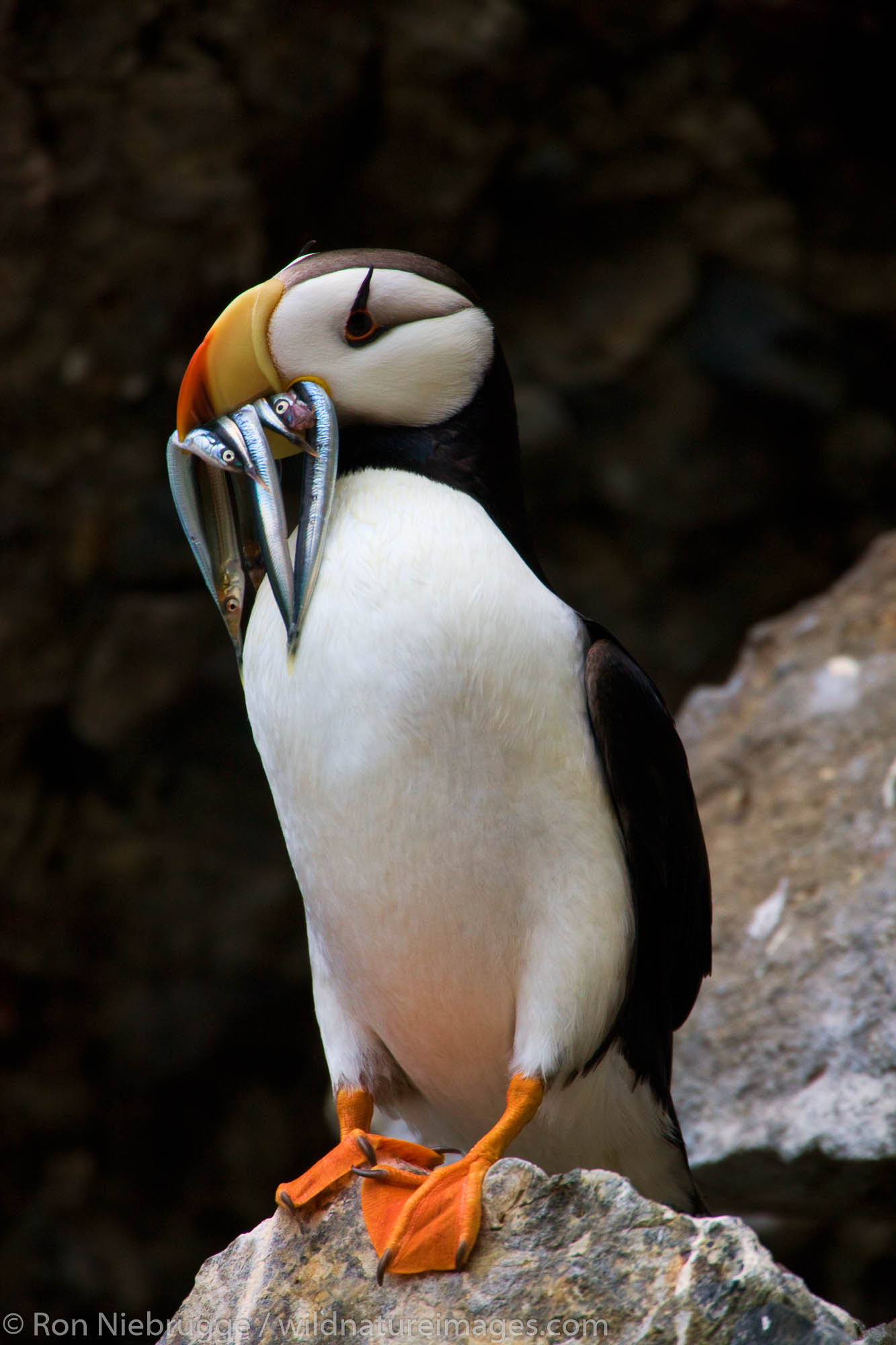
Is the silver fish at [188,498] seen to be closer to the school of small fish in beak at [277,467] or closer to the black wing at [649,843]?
the school of small fish in beak at [277,467]

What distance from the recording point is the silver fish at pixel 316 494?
78.1 inches

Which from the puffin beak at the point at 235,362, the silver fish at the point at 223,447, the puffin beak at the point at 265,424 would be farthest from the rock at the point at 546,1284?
the puffin beak at the point at 235,362

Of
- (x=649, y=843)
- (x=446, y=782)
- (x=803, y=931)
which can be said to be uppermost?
(x=446, y=782)

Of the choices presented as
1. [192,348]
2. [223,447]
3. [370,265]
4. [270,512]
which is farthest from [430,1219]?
[192,348]

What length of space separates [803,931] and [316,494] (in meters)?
1.65

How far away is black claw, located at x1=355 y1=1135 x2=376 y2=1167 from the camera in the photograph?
1928mm

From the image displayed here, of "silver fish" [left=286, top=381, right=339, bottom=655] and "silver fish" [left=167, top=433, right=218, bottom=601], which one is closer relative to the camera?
"silver fish" [left=286, top=381, right=339, bottom=655]

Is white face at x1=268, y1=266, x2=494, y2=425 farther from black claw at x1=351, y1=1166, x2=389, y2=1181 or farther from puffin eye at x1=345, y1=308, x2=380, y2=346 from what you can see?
black claw at x1=351, y1=1166, x2=389, y2=1181

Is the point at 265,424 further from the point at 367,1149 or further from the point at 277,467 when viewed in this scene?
the point at 367,1149

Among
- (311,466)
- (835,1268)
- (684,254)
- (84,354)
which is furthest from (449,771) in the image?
(684,254)

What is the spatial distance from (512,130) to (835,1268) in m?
3.58

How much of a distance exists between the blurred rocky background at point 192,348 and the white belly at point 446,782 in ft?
7.07

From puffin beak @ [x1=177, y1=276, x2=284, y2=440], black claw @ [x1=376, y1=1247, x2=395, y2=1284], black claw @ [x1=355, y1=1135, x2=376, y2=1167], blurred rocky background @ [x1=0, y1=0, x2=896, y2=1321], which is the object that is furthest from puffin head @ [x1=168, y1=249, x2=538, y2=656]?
blurred rocky background @ [x1=0, y1=0, x2=896, y2=1321]

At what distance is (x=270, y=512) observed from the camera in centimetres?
203
